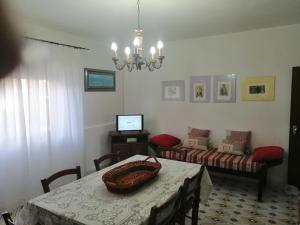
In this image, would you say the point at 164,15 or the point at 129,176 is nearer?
the point at 129,176

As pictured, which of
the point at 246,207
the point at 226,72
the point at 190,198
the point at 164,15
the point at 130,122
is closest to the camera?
the point at 190,198

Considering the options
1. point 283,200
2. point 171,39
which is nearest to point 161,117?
point 171,39

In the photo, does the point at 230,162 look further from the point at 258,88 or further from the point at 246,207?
the point at 258,88

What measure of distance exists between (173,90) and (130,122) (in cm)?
96

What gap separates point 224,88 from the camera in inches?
142

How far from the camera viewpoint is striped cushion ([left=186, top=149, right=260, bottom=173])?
2951 mm

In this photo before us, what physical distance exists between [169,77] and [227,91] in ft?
3.46

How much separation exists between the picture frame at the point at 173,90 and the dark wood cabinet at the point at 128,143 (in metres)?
0.81

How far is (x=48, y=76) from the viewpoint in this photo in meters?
3.01

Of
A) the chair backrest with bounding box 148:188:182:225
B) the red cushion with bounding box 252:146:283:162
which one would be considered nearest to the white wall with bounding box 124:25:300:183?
the red cushion with bounding box 252:146:283:162

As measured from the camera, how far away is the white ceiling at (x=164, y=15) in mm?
2293

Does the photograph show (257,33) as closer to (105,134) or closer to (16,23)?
(105,134)

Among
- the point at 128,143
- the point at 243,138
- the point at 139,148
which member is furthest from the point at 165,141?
Result: the point at 243,138

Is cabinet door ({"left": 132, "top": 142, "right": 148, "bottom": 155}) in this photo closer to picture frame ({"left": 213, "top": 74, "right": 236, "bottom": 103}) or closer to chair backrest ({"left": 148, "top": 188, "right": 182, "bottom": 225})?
picture frame ({"left": 213, "top": 74, "right": 236, "bottom": 103})
